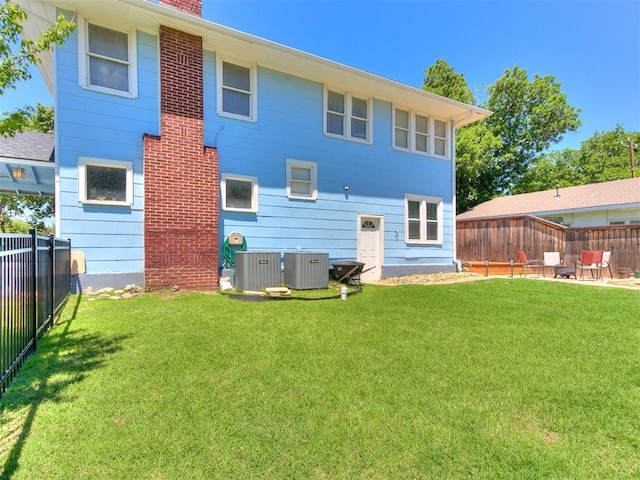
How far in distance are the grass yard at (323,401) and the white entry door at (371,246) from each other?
5.81m

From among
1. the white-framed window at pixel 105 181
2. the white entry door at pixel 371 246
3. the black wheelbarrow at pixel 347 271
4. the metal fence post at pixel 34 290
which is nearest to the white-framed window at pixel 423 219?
the white entry door at pixel 371 246

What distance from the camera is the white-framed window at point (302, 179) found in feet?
31.5

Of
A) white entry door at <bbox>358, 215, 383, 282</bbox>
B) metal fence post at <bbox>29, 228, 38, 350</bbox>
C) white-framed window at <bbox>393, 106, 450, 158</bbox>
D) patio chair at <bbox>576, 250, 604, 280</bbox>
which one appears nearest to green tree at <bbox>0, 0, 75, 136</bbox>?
metal fence post at <bbox>29, 228, 38, 350</bbox>

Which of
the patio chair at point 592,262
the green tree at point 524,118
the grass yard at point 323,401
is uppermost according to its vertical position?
the green tree at point 524,118

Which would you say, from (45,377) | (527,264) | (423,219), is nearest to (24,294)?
(45,377)

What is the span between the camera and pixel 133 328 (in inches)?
182

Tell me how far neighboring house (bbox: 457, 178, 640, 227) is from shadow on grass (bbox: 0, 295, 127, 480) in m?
18.0

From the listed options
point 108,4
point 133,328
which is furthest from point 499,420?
point 108,4

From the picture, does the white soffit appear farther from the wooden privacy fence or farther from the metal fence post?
the metal fence post

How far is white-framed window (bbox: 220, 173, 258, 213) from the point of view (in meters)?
8.58

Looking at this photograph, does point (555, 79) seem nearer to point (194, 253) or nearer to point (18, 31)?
point (194, 253)

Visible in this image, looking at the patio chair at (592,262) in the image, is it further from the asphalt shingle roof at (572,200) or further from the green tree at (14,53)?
the green tree at (14,53)

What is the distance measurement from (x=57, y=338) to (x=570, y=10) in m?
17.8

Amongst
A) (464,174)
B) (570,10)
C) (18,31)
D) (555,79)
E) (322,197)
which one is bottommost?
(322,197)
